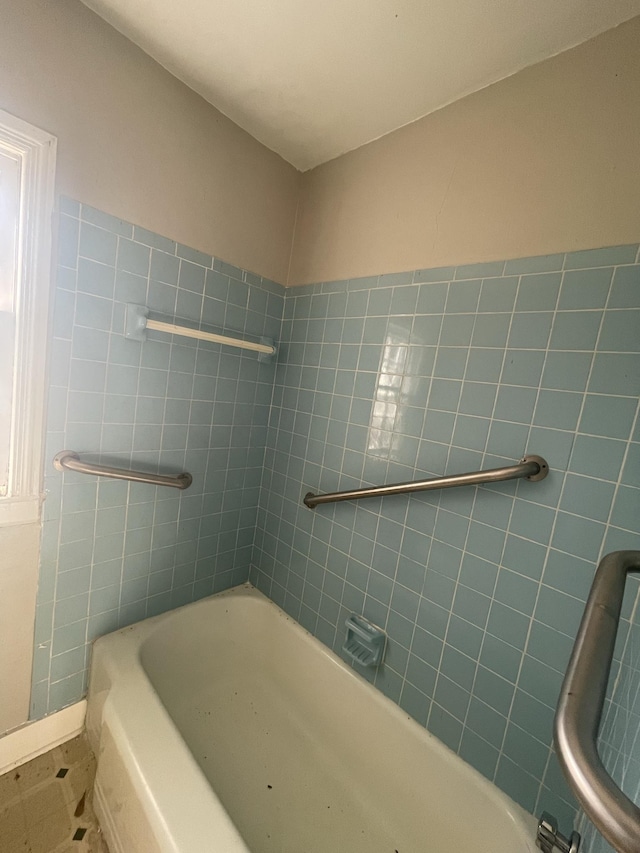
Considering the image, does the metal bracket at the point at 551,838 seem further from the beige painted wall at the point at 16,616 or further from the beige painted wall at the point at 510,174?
the beige painted wall at the point at 16,616

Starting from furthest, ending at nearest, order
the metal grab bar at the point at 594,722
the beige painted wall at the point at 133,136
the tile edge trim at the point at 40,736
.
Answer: the tile edge trim at the point at 40,736
the beige painted wall at the point at 133,136
the metal grab bar at the point at 594,722

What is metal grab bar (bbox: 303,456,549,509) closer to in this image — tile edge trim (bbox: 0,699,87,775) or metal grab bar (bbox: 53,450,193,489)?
metal grab bar (bbox: 53,450,193,489)

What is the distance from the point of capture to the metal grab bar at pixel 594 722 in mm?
253

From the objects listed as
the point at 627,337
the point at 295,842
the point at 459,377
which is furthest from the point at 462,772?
the point at 627,337

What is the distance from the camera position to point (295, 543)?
150 cm

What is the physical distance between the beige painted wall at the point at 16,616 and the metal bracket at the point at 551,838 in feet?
4.79

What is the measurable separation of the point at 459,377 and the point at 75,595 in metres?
1.41

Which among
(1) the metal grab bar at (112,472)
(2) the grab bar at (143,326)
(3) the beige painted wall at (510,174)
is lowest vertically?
(1) the metal grab bar at (112,472)

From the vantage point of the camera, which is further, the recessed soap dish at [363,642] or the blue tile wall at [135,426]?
the recessed soap dish at [363,642]

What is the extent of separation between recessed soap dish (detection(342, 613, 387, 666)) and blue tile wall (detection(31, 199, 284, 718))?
25.7 inches

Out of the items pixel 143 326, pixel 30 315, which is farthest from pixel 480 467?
pixel 30 315

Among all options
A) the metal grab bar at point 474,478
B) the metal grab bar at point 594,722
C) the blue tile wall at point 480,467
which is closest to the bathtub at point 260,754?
the blue tile wall at point 480,467

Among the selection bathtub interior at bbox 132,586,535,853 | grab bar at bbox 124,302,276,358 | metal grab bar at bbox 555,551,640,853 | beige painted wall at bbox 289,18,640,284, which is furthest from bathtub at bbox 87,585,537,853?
beige painted wall at bbox 289,18,640,284

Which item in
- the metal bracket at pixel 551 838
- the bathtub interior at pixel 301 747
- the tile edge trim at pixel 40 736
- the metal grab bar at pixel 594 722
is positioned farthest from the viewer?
the tile edge trim at pixel 40 736
